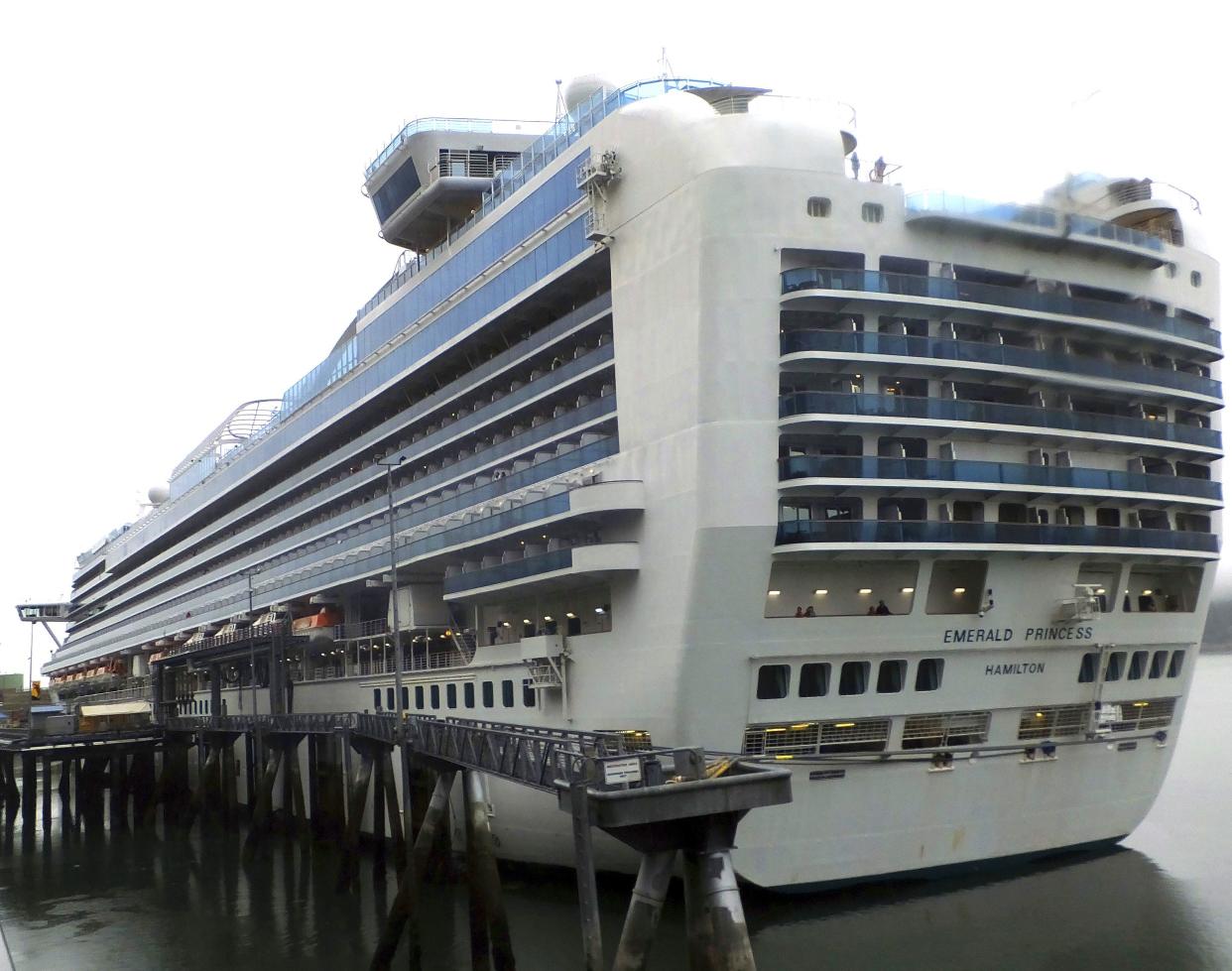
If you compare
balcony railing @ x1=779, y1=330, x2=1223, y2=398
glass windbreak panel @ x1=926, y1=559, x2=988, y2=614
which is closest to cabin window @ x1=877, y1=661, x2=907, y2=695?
glass windbreak panel @ x1=926, y1=559, x2=988, y2=614

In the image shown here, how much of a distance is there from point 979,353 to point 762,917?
1531 centimetres

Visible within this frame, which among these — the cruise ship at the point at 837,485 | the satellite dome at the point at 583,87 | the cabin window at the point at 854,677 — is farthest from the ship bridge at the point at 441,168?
the cabin window at the point at 854,677

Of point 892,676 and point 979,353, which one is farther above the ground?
point 979,353

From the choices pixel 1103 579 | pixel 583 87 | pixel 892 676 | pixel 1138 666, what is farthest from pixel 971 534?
pixel 583 87

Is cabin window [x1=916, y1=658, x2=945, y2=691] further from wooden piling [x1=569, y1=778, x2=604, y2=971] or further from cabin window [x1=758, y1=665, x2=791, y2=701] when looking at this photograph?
wooden piling [x1=569, y1=778, x2=604, y2=971]

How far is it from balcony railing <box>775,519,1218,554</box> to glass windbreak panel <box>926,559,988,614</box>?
1.87m

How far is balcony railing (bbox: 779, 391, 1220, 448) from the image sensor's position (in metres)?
29.1

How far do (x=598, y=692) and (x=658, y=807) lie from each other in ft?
43.3

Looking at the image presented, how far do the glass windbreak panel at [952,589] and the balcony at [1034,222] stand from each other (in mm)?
9037

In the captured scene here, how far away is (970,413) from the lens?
30.4 m

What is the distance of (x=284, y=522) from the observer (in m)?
62.7

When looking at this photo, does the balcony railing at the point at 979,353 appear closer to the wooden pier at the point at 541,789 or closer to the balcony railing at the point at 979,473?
the balcony railing at the point at 979,473

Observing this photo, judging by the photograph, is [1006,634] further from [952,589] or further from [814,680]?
[814,680]

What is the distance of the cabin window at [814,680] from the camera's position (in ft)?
98.0
